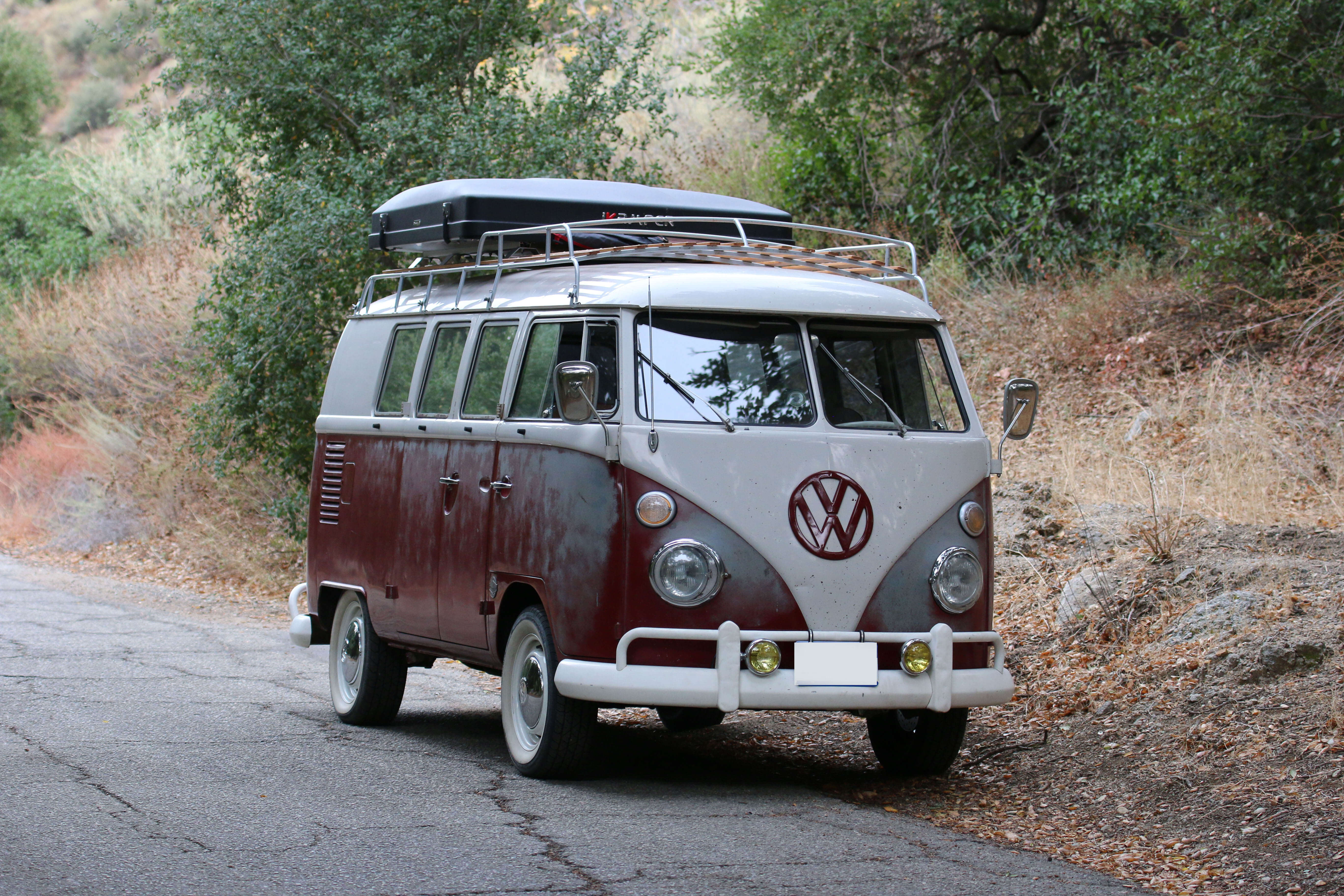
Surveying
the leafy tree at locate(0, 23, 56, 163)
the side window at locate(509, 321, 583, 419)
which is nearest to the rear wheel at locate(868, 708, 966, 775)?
the side window at locate(509, 321, 583, 419)

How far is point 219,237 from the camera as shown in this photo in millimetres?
28891

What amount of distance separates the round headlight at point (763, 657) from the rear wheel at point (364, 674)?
2.99 metres

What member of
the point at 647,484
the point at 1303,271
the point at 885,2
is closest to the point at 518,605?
the point at 647,484

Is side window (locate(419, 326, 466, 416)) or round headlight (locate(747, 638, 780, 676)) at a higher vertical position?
side window (locate(419, 326, 466, 416))

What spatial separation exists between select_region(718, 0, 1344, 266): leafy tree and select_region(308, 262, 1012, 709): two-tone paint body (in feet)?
29.5

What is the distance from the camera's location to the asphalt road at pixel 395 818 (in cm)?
530

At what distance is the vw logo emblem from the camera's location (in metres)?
6.59

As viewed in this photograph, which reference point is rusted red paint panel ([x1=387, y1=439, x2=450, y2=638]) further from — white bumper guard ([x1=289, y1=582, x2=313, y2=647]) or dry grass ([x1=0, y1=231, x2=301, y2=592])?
dry grass ([x1=0, y1=231, x2=301, y2=592])

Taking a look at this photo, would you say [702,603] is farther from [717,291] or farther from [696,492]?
[717,291]

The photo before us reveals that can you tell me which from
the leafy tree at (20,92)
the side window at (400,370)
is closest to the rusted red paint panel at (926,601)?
the side window at (400,370)

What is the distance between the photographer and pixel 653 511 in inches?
255

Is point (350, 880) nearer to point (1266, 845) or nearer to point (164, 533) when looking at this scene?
point (1266, 845)

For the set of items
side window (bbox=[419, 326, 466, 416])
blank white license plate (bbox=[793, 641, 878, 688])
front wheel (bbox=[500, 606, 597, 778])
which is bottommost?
front wheel (bbox=[500, 606, 597, 778])

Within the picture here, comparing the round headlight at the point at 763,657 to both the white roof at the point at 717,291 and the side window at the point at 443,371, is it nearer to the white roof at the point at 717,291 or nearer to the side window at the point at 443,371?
the white roof at the point at 717,291
